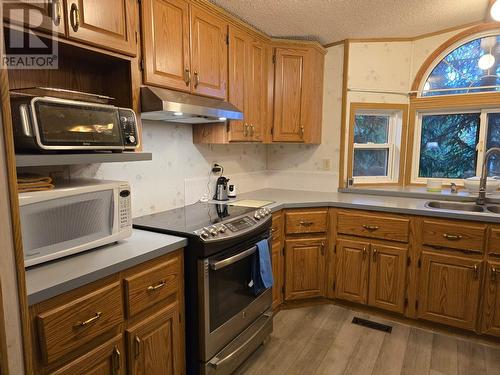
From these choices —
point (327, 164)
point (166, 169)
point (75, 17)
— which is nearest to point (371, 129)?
point (327, 164)

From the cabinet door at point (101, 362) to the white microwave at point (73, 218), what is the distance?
1.29ft

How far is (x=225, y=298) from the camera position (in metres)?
1.79

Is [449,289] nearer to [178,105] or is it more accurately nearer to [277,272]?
[277,272]

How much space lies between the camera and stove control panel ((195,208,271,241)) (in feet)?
5.34

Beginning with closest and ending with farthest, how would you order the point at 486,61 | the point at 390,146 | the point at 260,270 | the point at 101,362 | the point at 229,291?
the point at 101,362
the point at 229,291
the point at 260,270
the point at 486,61
the point at 390,146

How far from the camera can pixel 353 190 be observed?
301cm

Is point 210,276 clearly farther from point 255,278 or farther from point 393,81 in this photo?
point 393,81

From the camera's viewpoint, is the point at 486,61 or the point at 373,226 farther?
the point at 486,61

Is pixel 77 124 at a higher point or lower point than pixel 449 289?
higher

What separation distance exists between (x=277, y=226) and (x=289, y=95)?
1.20 meters

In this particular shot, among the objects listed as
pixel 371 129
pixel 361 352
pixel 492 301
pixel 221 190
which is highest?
pixel 371 129

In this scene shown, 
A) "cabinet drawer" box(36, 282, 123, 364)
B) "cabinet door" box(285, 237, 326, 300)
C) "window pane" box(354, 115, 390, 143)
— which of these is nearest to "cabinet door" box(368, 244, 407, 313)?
"cabinet door" box(285, 237, 326, 300)

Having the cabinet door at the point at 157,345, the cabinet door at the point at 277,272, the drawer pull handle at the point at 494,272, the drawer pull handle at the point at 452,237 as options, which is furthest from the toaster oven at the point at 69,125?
the drawer pull handle at the point at 494,272

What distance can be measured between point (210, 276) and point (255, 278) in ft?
1.49
